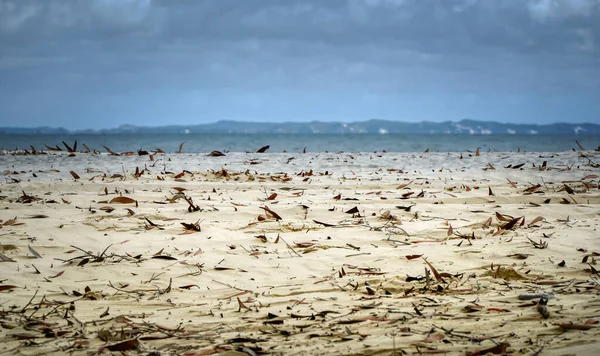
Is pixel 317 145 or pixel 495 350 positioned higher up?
pixel 317 145

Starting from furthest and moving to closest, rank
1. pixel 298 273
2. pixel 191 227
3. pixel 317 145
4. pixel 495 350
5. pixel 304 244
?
pixel 317 145 < pixel 191 227 < pixel 304 244 < pixel 298 273 < pixel 495 350

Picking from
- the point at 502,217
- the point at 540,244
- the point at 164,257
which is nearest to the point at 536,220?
the point at 502,217

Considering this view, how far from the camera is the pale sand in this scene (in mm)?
2523

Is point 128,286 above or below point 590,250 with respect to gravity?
below

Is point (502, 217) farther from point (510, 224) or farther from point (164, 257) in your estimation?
point (164, 257)

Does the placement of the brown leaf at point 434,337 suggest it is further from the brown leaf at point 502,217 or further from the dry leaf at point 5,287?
the brown leaf at point 502,217

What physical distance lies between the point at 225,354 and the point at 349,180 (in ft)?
22.0

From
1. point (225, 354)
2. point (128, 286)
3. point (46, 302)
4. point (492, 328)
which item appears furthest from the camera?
point (128, 286)

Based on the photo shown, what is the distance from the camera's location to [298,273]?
3684mm

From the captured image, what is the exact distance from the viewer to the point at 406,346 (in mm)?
2361

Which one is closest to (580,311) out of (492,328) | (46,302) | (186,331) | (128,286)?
(492,328)

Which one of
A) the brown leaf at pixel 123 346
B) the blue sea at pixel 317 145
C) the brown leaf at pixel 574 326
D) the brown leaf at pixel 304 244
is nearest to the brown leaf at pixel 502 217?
the brown leaf at pixel 304 244

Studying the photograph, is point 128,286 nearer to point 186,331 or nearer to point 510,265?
point 186,331

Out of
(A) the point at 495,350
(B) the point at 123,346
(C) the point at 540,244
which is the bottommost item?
(B) the point at 123,346
